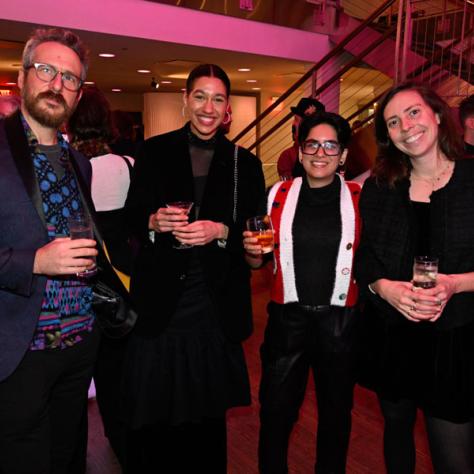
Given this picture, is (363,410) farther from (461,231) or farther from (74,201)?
(74,201)

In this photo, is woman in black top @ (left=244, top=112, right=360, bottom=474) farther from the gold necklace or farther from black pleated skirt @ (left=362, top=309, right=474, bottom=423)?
the gold necklace

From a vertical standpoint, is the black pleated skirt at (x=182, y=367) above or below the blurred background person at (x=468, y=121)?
below

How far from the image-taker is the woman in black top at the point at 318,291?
2.24 meters

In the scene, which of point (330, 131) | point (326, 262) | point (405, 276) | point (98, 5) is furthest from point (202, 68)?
point (98, 5)

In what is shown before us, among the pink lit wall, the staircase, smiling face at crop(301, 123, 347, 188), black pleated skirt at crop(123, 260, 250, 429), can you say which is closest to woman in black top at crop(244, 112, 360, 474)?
smiling face at crop(301, 123, 347, 188)

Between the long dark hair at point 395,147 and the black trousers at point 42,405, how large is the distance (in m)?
1.40

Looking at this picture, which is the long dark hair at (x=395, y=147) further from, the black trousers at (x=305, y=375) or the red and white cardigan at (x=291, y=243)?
the black trousers at (x=305, y=375)

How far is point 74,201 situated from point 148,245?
0.42m

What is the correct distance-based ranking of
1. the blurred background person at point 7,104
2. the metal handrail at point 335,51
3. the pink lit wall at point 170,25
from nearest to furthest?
the blurred background person at point 7,104, the metal handrail at point 335,51, the pink lit wall at point 170,25

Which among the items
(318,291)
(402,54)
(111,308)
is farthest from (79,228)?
(402,54)

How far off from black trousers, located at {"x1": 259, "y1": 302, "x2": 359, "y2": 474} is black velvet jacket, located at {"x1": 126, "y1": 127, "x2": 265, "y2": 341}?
7.9 inches

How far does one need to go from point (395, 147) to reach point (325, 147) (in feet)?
0.98

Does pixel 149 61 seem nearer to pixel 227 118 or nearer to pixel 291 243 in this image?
pixel 227 118

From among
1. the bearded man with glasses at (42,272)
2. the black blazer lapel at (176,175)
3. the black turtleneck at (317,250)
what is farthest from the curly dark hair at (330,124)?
the bearded man with glasses at (42,272)
